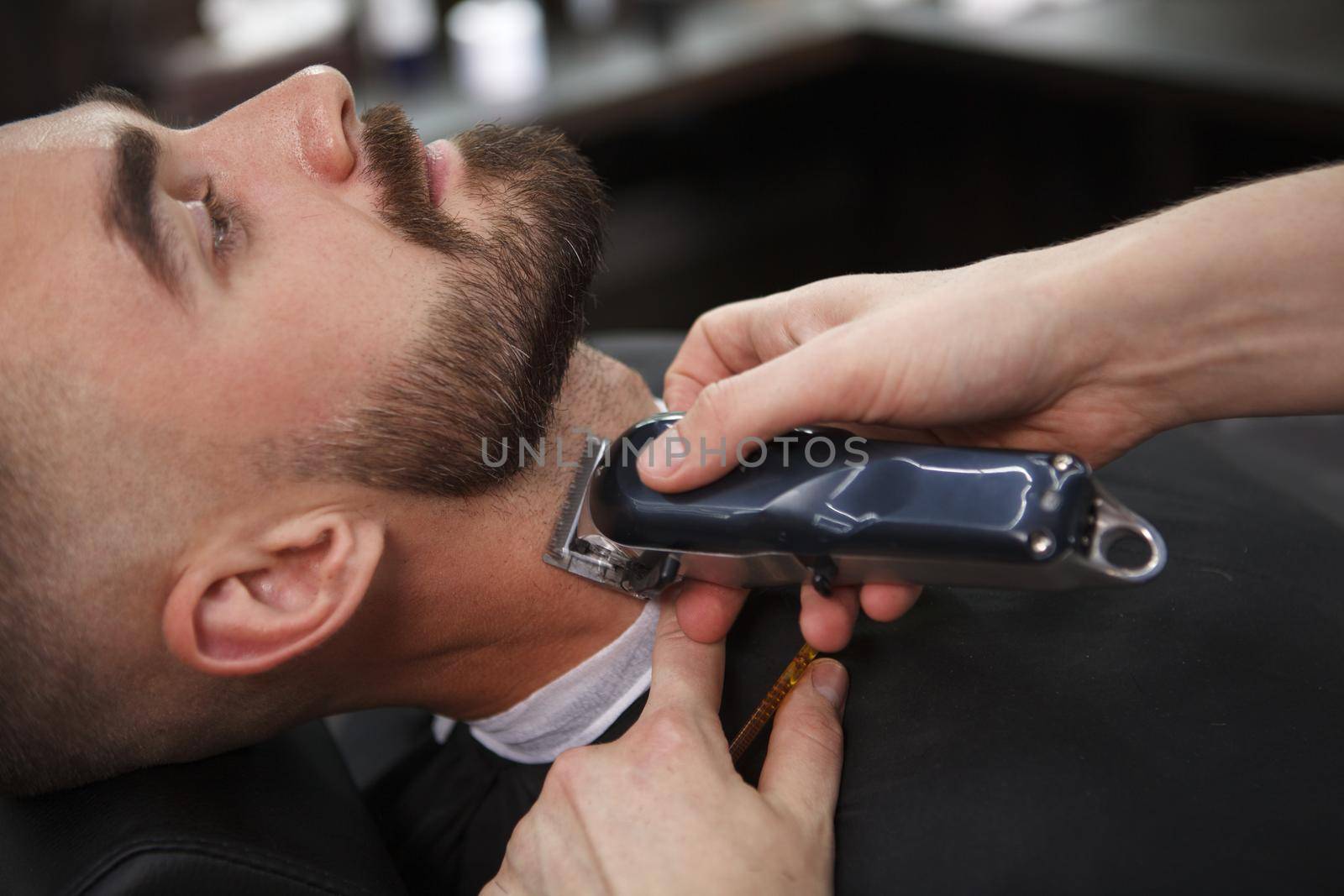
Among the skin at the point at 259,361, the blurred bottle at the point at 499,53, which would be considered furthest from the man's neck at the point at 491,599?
the blurred bottle at the point at 499,53

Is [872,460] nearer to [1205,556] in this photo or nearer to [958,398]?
[958,398]

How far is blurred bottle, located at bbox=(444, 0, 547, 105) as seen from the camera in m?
2.48

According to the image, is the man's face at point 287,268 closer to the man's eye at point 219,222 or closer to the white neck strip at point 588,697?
the man's eye at point 219,222

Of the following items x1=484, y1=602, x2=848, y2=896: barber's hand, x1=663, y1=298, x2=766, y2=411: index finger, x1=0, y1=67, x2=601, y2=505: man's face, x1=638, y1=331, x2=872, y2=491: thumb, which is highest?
x1=0, y1=67, x2=601, y2=505: man's face

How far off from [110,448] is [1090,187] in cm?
250

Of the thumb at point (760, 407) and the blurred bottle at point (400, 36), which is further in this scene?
the blurred bottle at point (400, 36)

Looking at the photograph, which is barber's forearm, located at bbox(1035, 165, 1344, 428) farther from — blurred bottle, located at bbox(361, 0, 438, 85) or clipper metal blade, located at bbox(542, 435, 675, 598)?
blurred bottle, located at bbox(361, 0, 438, 85)

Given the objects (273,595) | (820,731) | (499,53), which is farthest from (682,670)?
(499,53)

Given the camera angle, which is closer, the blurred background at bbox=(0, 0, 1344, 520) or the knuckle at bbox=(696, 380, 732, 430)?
the knuckle at bbox=(696, 380, 732, 430)

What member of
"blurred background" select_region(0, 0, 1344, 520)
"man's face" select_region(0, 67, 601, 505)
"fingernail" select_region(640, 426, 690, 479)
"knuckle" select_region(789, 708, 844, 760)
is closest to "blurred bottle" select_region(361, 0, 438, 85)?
"blurred background" select_region(0, 0, 1344, 520)

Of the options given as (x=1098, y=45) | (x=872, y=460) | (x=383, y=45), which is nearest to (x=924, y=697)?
(x=872, y=460)

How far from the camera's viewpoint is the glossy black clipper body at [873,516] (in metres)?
0.82

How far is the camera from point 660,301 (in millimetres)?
3139

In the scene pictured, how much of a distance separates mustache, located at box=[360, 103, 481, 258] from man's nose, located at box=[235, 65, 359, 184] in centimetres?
2
